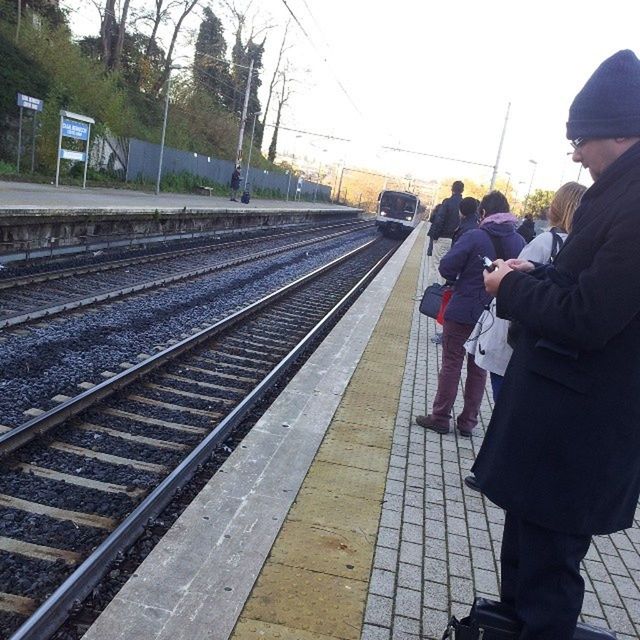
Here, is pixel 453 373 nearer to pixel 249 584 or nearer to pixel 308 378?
pixel 308 378

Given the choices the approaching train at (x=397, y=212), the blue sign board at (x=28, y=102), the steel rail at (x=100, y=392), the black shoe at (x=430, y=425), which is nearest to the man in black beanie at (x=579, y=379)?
the steel rail at (x=100, y=392)

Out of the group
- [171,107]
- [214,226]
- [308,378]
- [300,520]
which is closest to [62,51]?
[214,226]

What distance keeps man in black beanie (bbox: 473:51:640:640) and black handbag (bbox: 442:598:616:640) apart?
0.34ft

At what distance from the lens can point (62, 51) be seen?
29.9 m

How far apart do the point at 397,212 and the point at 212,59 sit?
963 inches

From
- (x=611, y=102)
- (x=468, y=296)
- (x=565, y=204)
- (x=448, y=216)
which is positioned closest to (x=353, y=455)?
(x=468, y=296)

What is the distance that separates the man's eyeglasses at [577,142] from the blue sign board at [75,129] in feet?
71.3

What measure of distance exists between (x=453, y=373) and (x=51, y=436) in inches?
125

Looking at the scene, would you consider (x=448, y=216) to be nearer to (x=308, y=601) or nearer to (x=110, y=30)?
(x=308, y=601)

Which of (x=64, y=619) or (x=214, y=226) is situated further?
(x=214, y=226)

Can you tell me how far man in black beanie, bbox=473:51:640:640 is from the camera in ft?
6.14

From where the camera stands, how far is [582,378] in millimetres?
1954

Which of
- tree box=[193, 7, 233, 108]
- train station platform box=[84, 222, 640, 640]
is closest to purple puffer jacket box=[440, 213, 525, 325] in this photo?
train station platform box=[84, 222, 640, 640]

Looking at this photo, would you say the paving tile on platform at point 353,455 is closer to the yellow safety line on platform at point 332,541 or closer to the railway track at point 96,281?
the yellow safety line on platform at point 332,541
